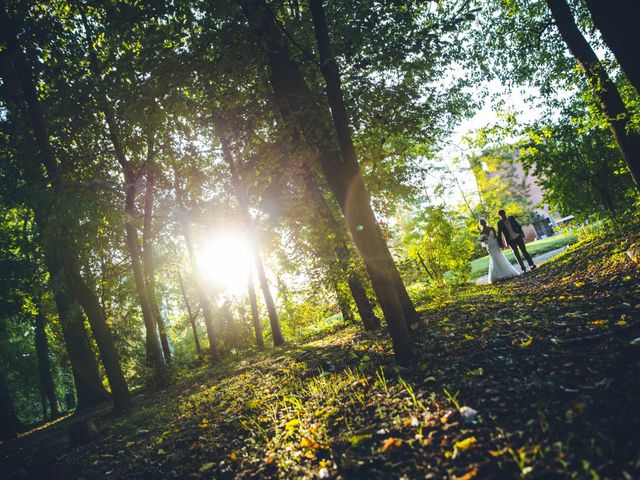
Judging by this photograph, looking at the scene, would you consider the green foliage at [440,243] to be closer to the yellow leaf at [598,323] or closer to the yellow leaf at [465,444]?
the yellow leaf at [598,323]

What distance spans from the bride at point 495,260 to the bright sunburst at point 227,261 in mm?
8753

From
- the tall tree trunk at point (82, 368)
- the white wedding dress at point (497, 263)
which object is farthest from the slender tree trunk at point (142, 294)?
the white wedding dress at point (497, 263)

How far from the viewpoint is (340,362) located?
5715 mm

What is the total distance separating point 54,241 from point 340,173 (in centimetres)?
659

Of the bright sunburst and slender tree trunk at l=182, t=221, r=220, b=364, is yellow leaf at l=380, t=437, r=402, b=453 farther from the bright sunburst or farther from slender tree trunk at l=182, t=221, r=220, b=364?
slender tree trunk at l=182, t=221, r=220, b=364

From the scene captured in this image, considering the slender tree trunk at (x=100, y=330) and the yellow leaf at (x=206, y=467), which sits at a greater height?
the slender tree trunk at (x=100, y=330)

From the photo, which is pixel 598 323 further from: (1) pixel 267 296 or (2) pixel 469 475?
(1) pixel 267 296

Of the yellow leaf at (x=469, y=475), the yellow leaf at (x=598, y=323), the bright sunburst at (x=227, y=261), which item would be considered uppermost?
the bright sunburst at (x=227, y=261)

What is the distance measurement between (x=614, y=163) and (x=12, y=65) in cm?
1587

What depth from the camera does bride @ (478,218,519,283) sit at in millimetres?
10523

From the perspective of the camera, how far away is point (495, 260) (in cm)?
1069

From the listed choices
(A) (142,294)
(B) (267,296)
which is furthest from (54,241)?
(B) (267,296)

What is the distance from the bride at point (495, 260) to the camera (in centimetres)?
1052

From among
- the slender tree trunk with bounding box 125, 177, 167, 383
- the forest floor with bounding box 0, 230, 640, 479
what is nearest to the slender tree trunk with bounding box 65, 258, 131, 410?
the forest floor with bounding box 0, 230, 640, 479
